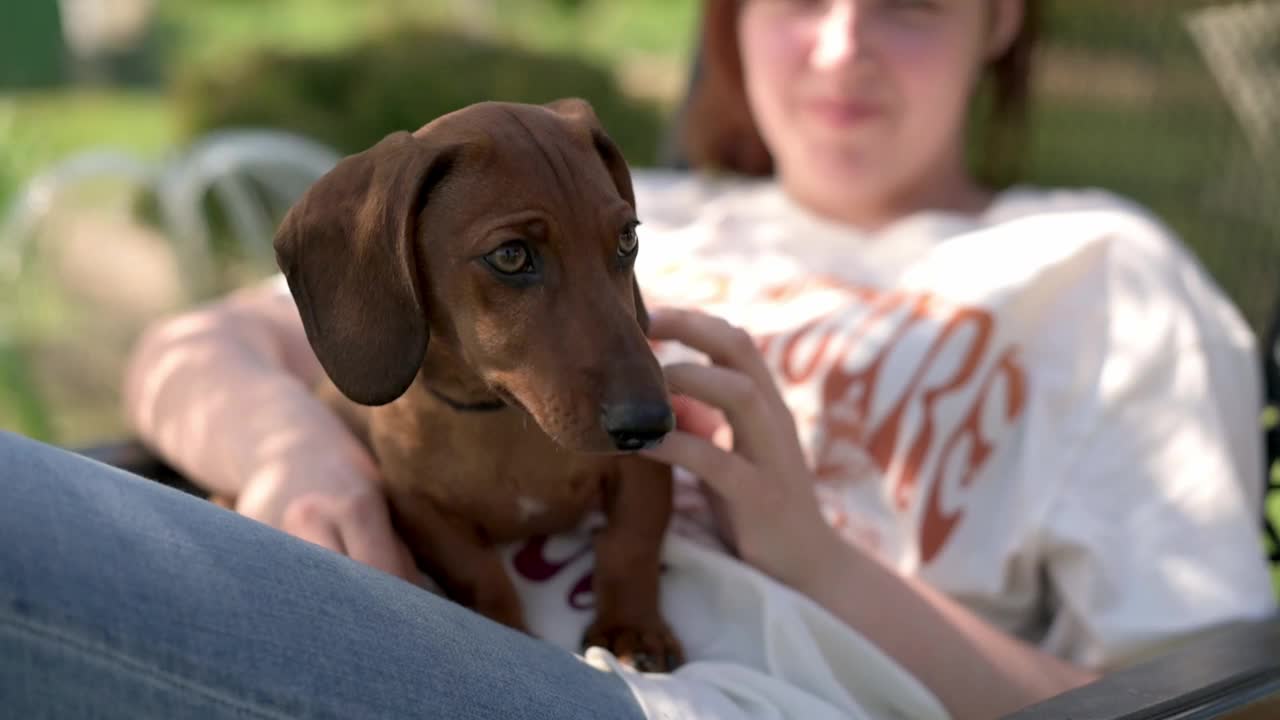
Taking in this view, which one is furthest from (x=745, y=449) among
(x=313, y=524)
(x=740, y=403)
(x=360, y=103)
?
(x=360, y=103)

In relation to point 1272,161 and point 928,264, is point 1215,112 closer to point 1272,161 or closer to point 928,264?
point 1272,161

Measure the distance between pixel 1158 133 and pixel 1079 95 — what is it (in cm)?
23

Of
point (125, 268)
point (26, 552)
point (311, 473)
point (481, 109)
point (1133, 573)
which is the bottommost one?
point (125, 268)

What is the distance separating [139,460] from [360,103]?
443cm

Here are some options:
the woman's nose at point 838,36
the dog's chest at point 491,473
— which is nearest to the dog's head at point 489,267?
the dog's chest at point 491,473

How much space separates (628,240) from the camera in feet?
3.43

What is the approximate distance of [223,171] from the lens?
3158 millimetres

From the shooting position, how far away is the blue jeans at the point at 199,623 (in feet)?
3.07

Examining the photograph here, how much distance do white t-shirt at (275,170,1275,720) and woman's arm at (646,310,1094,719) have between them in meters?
0.07

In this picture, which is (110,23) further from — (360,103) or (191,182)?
(191,182)

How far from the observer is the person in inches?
40.4

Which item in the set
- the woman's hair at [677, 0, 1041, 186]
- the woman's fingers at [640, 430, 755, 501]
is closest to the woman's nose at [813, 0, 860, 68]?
the woman's hair at [677, 0, 1041, 186]

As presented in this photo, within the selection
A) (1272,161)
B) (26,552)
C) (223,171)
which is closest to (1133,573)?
(26,552)

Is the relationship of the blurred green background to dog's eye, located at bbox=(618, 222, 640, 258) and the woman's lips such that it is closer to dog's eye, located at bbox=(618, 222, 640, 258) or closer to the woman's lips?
the woman's lips
